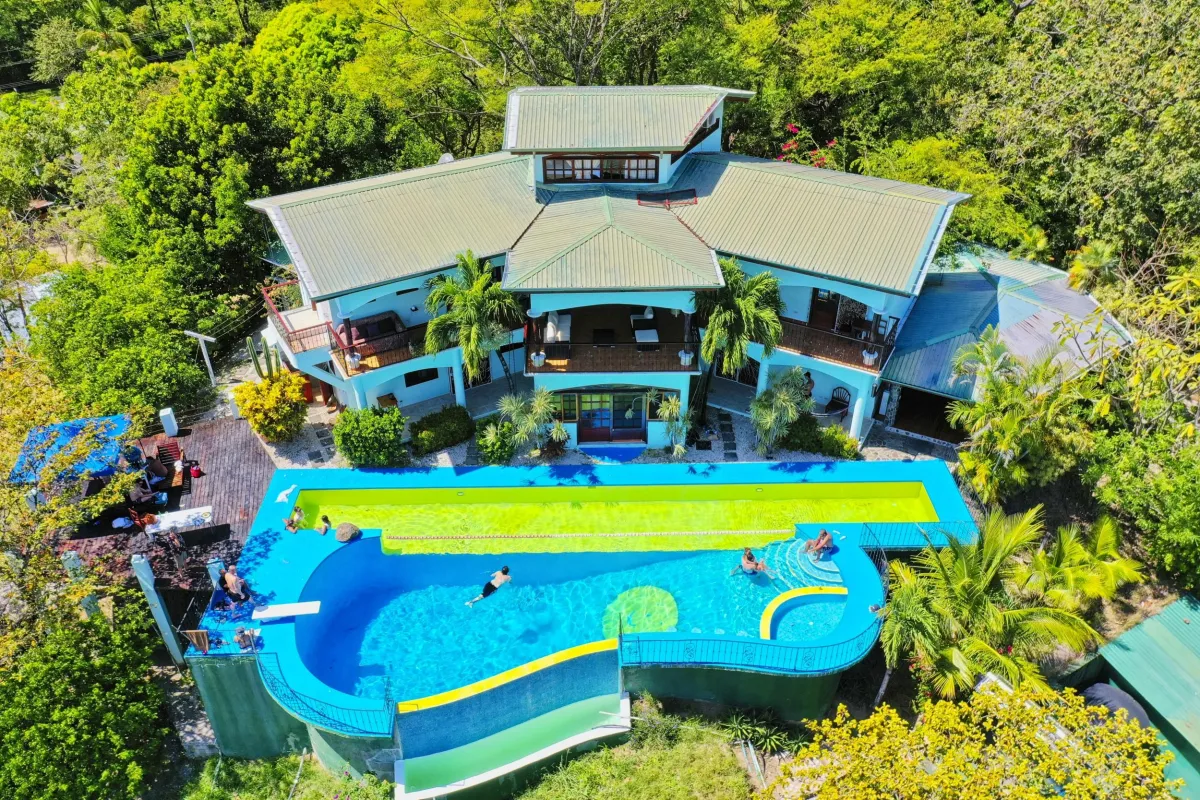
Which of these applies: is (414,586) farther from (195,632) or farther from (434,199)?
(434,199)

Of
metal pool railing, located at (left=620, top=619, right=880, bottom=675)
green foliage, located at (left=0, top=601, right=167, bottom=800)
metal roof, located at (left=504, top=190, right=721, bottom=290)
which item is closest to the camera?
green foliage, located at (left=0, top=601, right=167, bottom=800)

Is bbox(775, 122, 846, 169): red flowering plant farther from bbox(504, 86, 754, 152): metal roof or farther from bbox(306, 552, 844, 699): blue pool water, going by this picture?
bbox(306, 552, 844, 699): blue pool water

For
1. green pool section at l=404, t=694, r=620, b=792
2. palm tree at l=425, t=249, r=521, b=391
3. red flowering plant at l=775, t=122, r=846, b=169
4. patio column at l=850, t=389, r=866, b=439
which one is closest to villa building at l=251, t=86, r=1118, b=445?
patio column at l=850, t=389, r=866, b=439

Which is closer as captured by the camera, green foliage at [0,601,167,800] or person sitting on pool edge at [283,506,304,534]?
green foliage at [0,601,167,800]

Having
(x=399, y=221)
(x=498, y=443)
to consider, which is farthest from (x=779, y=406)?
(x=399, y=221)

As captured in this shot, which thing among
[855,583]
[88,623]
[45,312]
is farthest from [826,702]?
[45,312]

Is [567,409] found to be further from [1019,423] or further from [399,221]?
[1019,423]
